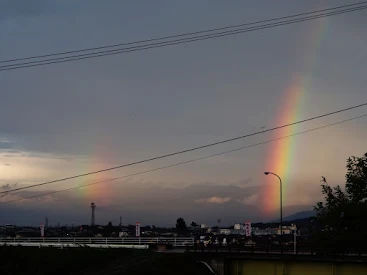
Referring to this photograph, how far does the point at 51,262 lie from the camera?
138 feet

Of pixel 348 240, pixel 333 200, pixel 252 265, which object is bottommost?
pixel 252 265

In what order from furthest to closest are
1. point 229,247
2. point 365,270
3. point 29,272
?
point 229,247 → point 365,270 → point 29,272

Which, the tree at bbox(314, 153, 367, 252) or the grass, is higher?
the tree at bbox(314, 153, 367, 252)

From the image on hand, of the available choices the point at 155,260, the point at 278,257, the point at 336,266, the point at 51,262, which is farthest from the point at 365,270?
the point at 51,262

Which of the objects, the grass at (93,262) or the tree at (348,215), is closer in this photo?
the tree at (348,215)

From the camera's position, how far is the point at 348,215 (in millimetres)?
31312

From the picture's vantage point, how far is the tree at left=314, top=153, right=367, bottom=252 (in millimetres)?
30672

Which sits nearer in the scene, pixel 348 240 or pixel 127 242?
pixel 348 240

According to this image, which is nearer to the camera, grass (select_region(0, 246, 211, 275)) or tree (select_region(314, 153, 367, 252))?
tree (select_region(314, 153, 367, 252))

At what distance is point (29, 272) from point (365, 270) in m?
32.5

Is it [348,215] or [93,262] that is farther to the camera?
[93,262]

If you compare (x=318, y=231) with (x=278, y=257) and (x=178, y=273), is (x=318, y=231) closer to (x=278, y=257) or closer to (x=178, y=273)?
(x=178, y=273)

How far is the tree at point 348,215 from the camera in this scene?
1208 inches

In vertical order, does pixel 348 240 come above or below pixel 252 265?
above
